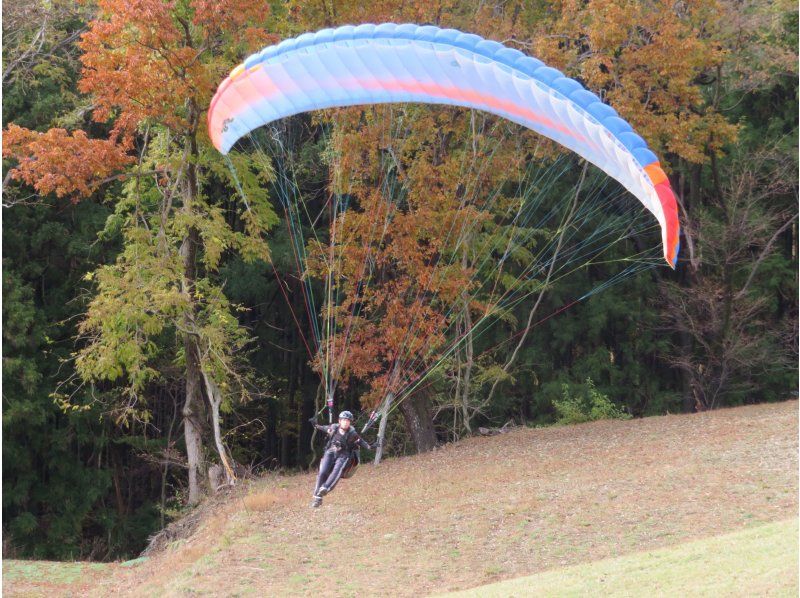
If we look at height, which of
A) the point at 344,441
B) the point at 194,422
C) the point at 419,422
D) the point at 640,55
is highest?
the point at 640,55

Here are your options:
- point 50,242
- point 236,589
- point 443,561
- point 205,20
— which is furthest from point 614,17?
point 50,242

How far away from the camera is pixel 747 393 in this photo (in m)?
22.2

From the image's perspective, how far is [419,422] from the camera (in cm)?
1862

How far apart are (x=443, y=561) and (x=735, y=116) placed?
569 inches

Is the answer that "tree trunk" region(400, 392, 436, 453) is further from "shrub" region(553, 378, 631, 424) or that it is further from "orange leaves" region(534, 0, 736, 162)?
"orange leaves" region(534, 0, 736, 162)

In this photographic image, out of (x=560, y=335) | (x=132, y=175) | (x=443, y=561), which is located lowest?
(x=443, y=561)

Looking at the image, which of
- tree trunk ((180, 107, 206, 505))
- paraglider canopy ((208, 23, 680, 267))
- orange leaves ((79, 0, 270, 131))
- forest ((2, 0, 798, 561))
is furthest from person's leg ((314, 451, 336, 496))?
orange leaves ((79, 0, 270, 131))

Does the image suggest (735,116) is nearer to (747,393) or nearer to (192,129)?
(747,393)

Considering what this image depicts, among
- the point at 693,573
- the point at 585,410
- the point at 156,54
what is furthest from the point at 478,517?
the point at 585,410

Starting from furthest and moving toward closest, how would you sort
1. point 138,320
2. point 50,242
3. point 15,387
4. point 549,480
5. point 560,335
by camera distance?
point 560,335
point 50,242
point 15,387
point 138,320
point 549,480

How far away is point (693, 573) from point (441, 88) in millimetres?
5114

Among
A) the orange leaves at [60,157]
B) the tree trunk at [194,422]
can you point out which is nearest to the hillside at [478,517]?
the tree trunk at [194,422]

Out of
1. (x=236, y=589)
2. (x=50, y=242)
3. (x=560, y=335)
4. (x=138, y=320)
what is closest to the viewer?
(x=236, y=589)

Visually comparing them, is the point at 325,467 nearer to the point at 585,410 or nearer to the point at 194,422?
the point at 194,422
